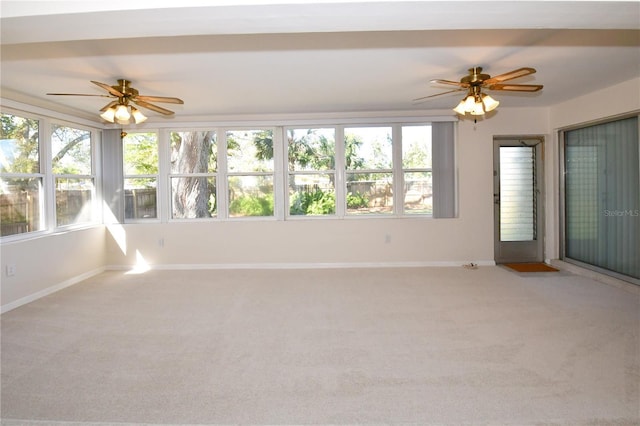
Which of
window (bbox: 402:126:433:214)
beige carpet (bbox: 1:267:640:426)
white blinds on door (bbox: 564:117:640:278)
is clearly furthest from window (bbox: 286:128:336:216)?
white blinds on door (bbox: 564:117:640:278)

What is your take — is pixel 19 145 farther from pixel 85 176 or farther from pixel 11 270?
pixel 11 270

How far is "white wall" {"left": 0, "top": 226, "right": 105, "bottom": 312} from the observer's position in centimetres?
416

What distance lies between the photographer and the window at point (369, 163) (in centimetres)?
606

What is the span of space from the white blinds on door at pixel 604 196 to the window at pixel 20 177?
6.98 metres

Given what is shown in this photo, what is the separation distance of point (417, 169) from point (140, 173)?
14.1ft

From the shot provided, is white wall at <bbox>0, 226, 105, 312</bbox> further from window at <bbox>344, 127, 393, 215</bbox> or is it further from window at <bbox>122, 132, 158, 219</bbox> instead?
window at <bbox>344, 127, 393, 215</bbox>

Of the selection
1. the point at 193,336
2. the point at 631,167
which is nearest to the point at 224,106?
the point at 193,336

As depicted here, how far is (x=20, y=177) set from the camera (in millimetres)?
4523

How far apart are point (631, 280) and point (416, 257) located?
257cm

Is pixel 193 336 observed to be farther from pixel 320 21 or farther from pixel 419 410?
pixel 320 21

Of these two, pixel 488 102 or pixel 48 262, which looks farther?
pixel 48 262

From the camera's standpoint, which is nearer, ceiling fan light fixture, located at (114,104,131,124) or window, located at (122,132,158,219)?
ceiling fan light fixture, located at (114,104,131,124)

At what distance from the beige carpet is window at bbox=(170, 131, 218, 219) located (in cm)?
175

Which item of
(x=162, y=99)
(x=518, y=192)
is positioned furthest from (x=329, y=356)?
(x=518, y=192)
